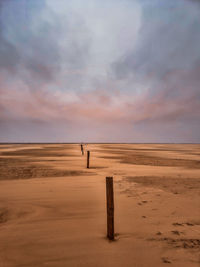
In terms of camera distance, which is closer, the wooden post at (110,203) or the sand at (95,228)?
the sand at (95,228)

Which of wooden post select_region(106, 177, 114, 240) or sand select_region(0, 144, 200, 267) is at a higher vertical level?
wooden post select_region(106, 177, 114, 240)

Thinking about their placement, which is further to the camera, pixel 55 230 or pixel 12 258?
pixel 55 230

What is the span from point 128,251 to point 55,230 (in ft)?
7.36

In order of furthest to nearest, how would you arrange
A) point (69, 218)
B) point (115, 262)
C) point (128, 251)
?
point (69, 218) < point (128, 251) < point (115, 262)

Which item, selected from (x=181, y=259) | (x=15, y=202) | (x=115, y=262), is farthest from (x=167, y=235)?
(x=15, y=202)

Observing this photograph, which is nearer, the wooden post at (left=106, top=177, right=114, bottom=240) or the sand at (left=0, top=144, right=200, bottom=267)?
the sand at (left=0, top=144, right=200, bottom=267)

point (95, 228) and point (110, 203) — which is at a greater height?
point (110, 203)

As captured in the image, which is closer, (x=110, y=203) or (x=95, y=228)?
(x=110, y=203)

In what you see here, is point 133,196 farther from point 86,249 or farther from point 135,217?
point 86,249

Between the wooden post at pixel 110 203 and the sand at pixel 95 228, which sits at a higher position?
the wooden post at pixel 110 203

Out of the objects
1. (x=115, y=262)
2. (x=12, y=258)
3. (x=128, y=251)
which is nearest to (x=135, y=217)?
(x=128, y=251)

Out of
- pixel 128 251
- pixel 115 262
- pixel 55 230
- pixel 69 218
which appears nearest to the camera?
pixel 115 262

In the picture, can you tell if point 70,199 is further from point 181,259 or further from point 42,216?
point 181,259

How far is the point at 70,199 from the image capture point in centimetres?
704
